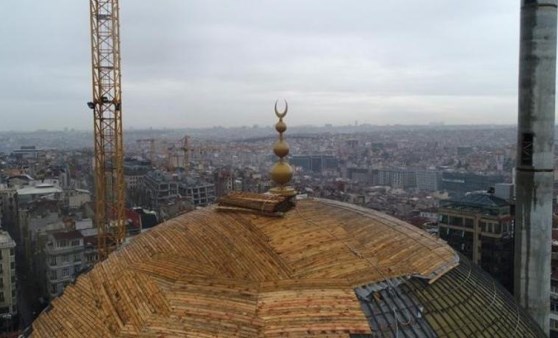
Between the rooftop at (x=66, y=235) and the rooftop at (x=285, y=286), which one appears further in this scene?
the rooftop at (x=66, y=235)

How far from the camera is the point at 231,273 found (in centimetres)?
1068

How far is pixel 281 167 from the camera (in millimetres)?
13781

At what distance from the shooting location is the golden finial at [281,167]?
535 inches

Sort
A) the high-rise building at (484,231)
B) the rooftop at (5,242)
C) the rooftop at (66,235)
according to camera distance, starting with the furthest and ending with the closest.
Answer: the rooftop at (66,235)
the rooftop at (5,242)
the high-rise building at (484,231)

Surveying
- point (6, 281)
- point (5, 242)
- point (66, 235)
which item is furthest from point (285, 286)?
point (66, 235)

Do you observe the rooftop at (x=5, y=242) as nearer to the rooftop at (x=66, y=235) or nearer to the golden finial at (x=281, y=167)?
the rooftop at (x=66, y=235)

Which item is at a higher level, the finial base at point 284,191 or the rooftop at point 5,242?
the finial base at point 284,191

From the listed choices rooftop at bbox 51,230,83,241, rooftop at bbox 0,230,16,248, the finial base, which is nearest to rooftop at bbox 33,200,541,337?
the finial base

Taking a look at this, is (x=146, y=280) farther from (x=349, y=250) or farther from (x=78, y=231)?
(x=78, y=231)

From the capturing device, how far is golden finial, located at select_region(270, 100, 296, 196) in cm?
1359

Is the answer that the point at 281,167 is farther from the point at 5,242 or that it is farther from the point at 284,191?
the point at 5,242

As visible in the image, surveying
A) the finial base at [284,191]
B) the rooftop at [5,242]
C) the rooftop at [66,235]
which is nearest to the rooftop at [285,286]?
the finial base at [284,191]

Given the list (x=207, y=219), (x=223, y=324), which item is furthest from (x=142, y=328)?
(x=207, y=219)

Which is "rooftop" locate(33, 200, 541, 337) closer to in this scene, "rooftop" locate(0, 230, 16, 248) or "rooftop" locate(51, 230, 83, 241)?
"rooftop" locate(0, 230, 16, 248)
